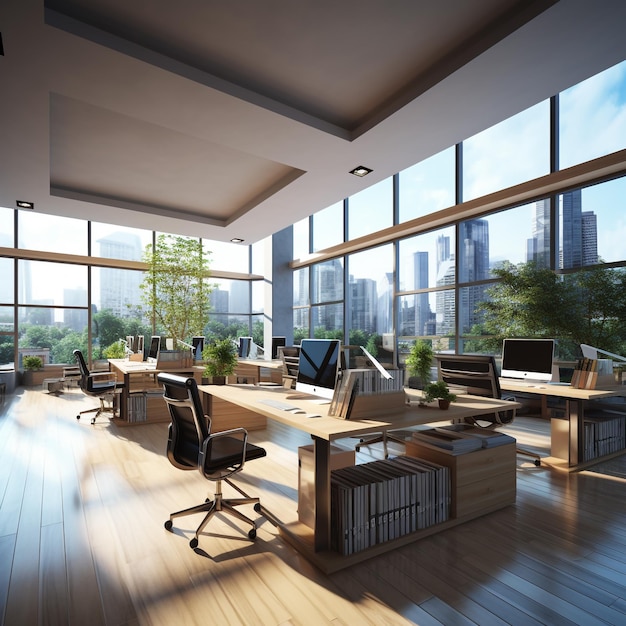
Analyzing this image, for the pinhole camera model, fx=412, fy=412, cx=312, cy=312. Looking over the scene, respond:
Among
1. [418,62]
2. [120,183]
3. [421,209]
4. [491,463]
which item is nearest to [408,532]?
[491,463]

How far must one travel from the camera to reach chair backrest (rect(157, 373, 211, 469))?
2556 millimetres

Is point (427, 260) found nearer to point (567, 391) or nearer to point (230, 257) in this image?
point (567, 391)

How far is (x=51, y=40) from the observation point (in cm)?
262

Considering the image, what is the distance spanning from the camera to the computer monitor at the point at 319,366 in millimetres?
3146

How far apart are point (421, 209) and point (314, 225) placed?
158 inches

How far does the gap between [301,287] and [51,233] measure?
22.5ft

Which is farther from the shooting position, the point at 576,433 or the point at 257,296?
the point at 257,296

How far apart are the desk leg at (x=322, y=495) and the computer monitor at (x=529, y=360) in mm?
3277

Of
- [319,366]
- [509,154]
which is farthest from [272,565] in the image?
[509,154]

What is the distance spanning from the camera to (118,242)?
1153cm

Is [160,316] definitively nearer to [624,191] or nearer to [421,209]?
[421,209]

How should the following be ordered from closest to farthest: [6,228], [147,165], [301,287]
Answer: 1. [147,165]
2. [6,228]
3. [301,287]

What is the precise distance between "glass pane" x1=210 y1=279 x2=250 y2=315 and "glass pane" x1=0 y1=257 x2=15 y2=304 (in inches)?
202

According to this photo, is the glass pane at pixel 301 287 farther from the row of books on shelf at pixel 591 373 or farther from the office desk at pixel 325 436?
the office desk at pixel 325 436
